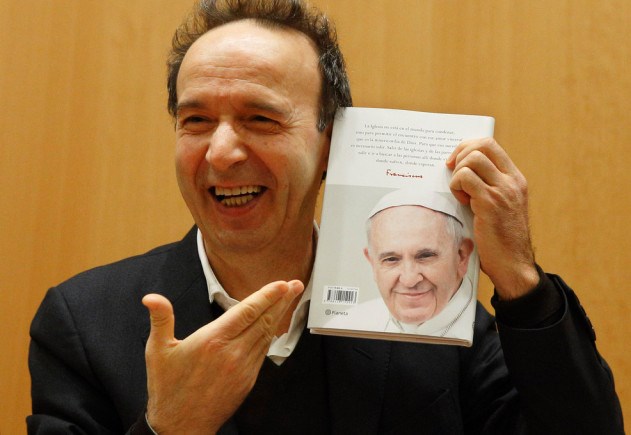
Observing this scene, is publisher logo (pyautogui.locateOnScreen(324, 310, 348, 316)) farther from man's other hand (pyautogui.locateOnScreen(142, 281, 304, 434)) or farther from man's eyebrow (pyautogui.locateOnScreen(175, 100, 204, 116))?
man's eyebrow (pyautogui.locateOnScreen(175, 100, 204, 116))

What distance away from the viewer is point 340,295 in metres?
1.28

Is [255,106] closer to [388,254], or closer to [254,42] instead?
[254,42]

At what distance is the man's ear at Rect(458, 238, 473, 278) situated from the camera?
1.29m

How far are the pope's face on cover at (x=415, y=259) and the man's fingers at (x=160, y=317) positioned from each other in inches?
13.5

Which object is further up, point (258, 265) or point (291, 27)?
point (291, 27)

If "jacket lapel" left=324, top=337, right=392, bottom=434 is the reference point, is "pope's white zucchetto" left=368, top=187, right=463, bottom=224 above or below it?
above

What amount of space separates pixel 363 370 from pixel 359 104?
27.4 inches

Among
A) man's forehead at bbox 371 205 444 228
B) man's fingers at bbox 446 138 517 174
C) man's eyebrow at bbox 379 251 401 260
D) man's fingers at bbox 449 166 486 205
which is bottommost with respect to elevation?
man's eyebrow at bbox 379 251 401 260

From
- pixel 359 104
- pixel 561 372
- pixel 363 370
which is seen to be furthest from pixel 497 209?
pixel 359 104

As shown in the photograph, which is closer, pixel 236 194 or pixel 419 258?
pixel 419 258

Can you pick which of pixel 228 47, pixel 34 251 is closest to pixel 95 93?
pixel 34 251

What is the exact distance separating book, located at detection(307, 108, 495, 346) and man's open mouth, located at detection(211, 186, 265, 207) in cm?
14

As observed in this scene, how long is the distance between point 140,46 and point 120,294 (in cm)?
70

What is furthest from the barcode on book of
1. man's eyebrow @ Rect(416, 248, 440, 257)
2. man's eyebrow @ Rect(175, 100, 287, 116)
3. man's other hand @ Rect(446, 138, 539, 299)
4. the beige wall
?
the beige wall
